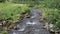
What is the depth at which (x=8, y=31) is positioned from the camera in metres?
7.45

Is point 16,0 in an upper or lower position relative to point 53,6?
lower

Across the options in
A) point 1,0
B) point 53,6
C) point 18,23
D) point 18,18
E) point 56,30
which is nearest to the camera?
point 56,30

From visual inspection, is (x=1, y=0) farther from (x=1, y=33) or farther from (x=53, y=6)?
(x=1, y=33)

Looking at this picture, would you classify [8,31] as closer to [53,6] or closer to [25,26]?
[25,26]

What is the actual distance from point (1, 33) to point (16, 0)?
12945 mm

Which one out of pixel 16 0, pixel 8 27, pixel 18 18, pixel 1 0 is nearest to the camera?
pixel 8 27

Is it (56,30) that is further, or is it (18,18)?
(18,18)

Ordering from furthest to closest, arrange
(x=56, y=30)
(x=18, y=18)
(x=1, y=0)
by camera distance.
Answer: (x=1, y=0) → (x=18, y=18) → (x=56, y=30)

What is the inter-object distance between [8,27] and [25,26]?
2.48ft

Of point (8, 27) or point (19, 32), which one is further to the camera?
point (8, 27)

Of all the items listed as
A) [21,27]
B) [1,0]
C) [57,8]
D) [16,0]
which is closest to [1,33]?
[21,27]

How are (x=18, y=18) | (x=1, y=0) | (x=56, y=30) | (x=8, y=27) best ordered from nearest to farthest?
1. (x=56, y=30)
2. (x=8, y=27)
3. (x=18, y=18)
4. (x=1, y=0)

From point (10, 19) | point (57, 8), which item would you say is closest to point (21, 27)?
point (10, 19)

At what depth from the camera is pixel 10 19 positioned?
29.6ft
